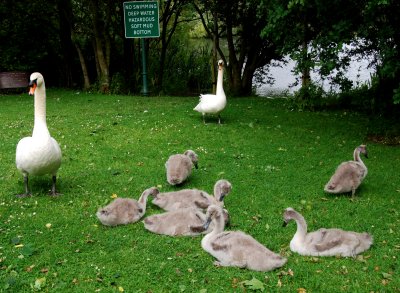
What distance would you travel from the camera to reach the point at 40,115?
773 cm

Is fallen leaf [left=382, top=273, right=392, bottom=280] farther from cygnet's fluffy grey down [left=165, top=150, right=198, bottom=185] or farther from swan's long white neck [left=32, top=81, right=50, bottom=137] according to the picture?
swan's long white neck [left=32, top=81, right=50, bottom=137]

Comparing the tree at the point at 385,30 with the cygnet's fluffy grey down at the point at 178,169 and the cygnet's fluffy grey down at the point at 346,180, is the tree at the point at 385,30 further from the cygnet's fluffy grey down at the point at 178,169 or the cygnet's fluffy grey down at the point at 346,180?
the cygnet's fluffy grey down at the point at 178,169

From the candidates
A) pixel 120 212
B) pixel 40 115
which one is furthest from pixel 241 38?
pixel 120 212

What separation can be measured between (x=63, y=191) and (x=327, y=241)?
14.8 ft

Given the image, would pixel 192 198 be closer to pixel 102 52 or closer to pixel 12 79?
pixel 102 52

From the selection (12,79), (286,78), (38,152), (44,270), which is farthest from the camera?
(286,78)

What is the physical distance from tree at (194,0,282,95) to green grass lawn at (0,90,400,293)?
16.9 ft

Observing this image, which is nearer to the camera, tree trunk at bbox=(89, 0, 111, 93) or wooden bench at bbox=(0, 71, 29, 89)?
tree trunk at bbox=(89, 0, 111, 93)

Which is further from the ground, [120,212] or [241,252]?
[120,212]

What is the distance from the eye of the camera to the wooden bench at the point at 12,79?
2030 centimetres

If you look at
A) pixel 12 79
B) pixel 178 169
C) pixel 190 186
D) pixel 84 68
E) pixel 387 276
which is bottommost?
pixel 387 276

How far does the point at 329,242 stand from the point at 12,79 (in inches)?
702

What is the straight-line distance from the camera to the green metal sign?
1892 cm

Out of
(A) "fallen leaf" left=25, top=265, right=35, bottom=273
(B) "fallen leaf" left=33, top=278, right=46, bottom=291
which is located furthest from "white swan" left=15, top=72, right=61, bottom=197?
(B) "fallen leaf" left=33, top=278, right=46, bottom=291
